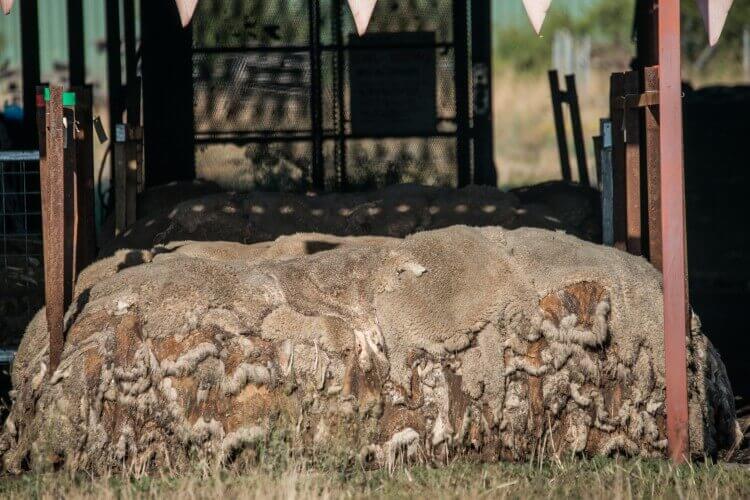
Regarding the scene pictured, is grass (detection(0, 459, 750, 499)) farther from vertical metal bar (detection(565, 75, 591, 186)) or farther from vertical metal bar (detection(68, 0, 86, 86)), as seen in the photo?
vertical metal bar (detection(68, 0, 86, 86))

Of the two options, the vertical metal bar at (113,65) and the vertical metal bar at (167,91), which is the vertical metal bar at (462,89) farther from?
the vertical metal bar at (113,65)

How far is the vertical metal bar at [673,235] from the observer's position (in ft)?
19.0

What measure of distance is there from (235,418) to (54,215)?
1.55 metres

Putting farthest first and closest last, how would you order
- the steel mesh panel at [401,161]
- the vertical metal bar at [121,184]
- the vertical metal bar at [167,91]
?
the steel mesh panel at [401,161] < the vertical metal bar at [167,91] < the vertical metal bar at [121,184]

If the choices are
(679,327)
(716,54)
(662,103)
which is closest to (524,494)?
(679,327)

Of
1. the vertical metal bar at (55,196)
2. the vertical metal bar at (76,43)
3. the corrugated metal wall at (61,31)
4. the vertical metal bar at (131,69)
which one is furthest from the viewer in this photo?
the corrugated metal wall at (61,31)

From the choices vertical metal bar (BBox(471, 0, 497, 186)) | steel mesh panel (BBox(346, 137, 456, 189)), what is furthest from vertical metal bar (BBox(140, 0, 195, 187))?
vertical metal bar (BBox(471, 0, 497, 186))

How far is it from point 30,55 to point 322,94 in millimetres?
2797

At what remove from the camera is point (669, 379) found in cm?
581

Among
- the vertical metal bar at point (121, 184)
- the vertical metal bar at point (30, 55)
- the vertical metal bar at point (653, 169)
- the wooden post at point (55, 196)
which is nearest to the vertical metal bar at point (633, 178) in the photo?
the vertical metal bar at point (653, 169)

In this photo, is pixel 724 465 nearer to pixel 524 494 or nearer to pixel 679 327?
pixel 679 327

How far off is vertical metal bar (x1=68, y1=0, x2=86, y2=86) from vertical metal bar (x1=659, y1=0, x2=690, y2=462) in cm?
614

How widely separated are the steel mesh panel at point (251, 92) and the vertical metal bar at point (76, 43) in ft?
3.87

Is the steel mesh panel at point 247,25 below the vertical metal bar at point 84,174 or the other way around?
the other way around
